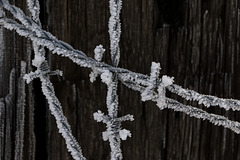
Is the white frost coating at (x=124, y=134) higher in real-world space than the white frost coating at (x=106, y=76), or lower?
lower

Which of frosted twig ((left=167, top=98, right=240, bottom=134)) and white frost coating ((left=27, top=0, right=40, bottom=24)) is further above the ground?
white frost coating ((left=27, top=0, right=40, bottom=24))

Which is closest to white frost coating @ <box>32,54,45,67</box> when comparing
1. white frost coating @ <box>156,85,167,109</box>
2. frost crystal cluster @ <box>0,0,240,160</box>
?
frost crystal cluster @ <box>0,0,240,160</box>

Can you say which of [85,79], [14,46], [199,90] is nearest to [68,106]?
[85,79]

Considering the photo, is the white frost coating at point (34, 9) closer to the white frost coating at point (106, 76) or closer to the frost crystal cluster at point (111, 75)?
the frost crystal cluster at point (111, 75)

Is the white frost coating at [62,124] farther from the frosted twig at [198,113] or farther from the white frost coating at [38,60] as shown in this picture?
the frosted twig at [198,113]

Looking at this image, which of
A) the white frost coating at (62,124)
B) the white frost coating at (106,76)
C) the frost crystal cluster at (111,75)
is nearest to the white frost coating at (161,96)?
the frost crystal cluster at (111,75)

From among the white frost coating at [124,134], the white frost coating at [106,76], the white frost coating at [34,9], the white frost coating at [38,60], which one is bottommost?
the white frost coating at [124,134]

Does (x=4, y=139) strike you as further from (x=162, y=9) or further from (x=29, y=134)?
(x=162, y=9)

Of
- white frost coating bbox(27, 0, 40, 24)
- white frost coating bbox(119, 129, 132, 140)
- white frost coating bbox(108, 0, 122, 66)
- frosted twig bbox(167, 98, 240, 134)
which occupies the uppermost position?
white frost coating bbox(27, 0, 40, 24)

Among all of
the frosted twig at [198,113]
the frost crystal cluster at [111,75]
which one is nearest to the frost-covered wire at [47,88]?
the frost crystal cluster at [111,75]

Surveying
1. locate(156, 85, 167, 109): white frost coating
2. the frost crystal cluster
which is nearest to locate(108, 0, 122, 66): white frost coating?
the frost crystal cluster

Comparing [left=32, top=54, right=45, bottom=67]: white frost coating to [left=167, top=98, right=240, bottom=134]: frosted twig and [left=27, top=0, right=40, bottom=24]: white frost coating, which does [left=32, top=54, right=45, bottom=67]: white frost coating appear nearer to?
[left=27, top=0, right=40, bottom=24]: white frost coating
